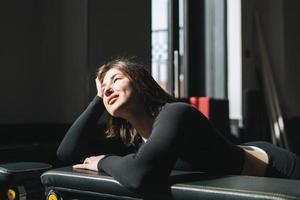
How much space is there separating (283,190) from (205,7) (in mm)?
3526

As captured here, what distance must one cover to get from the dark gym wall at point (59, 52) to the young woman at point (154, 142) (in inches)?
42.0

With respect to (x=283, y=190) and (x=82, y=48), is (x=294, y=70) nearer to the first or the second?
(x=82, y=48)

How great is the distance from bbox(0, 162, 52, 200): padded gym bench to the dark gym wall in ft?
3.88

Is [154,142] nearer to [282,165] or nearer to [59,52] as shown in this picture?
[282,165]

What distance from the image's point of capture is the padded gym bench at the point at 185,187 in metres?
1.09

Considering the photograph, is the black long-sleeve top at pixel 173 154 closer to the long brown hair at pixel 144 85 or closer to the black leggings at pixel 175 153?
the black leggings at pixel 175 153

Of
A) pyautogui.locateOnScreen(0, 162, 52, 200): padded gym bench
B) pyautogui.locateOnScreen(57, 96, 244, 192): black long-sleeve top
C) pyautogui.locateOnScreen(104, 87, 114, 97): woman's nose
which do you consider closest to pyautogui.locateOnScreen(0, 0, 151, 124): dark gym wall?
pyautogui.locateOnScreen(0, 162, 52, 200): padded gym bench

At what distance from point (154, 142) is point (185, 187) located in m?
0.16

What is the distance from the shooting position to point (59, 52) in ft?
9.53

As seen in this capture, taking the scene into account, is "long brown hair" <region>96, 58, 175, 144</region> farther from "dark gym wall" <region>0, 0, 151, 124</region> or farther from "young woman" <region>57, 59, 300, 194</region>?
"dark gym wall" <region>0, 0, 151, 124</region>

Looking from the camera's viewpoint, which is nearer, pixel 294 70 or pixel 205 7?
pixel 205 7

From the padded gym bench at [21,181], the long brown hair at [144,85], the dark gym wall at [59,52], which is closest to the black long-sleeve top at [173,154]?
the long brown hair at [144,85]

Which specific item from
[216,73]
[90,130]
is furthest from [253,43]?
[90,130]

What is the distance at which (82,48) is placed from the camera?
284cm
